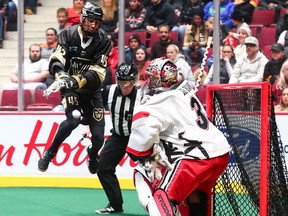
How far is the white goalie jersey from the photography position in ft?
19.2

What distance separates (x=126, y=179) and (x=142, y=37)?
1568 mm

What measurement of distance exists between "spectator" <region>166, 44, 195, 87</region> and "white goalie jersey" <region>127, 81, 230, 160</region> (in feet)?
11.7

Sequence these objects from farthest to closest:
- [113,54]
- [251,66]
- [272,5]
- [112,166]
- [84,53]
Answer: [113,54] → [272,5] → [251,66] → [112,166] → [84,53]

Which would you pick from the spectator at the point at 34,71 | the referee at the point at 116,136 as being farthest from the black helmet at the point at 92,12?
the spectator at the point at 34,71

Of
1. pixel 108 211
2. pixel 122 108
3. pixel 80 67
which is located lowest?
pixel 108 211

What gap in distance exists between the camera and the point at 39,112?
1019 centimetres

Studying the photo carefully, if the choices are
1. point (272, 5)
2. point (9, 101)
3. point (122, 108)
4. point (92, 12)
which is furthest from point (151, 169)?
point (9, 101)

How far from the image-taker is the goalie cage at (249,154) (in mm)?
6215

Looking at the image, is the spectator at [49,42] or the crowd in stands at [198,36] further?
the spectator at [49,42]

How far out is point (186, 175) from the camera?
5930mm

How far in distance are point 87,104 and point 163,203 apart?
252 cm

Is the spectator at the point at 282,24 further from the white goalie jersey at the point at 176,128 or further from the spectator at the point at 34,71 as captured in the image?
the white goalie jersey at the point at 176,128

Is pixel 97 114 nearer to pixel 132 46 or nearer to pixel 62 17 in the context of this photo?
pixel 132 46

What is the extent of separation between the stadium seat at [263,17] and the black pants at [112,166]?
2276 millimetres
